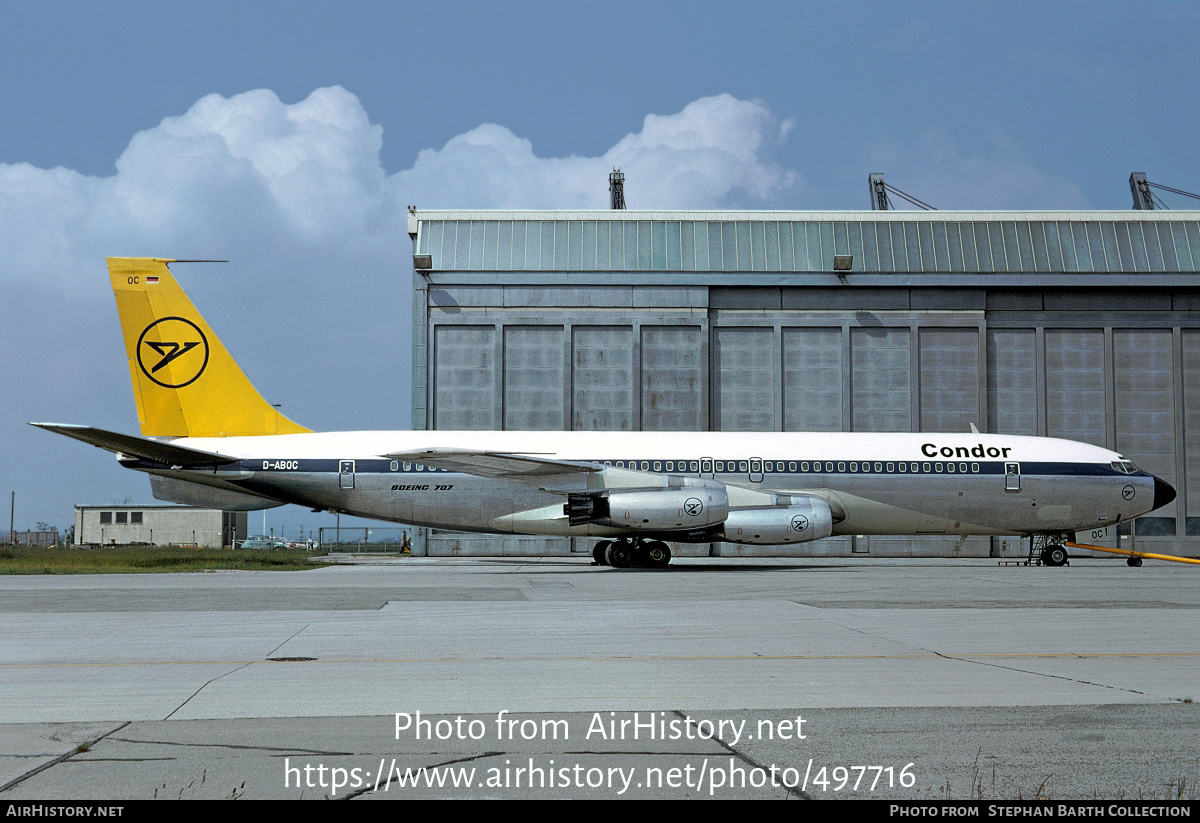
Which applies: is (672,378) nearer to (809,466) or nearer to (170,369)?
(809,466)

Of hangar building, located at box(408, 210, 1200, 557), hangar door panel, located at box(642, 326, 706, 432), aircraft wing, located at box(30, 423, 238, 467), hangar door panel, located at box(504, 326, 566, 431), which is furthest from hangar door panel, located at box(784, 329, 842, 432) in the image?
aircraft wing, located at box(30, 423, 238, 467)

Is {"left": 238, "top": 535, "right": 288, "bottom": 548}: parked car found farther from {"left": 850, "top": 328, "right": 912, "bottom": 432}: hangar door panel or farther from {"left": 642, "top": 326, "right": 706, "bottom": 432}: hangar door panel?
{"left": 850, "top": 328, "right": 912, "bottom": 432}: hangar door panel

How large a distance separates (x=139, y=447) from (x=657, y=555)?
14.1m

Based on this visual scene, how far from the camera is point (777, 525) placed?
2820cm

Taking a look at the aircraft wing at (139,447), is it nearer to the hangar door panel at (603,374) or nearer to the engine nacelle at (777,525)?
the engine nacelle at (777,525)

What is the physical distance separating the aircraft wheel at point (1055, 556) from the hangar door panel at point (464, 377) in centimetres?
2186

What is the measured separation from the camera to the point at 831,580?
23.3 metres

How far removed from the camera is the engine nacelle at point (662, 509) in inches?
1096

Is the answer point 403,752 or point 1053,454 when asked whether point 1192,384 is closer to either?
point 1053,454

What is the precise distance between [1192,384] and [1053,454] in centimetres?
1898

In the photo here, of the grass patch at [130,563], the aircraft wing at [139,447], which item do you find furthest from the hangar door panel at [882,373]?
the aircraft wing at [139,447]

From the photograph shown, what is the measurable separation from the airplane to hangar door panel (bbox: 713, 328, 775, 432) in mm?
13461

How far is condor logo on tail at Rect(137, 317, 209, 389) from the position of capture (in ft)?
98.7

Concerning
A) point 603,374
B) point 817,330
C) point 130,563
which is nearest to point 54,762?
point 130,563
